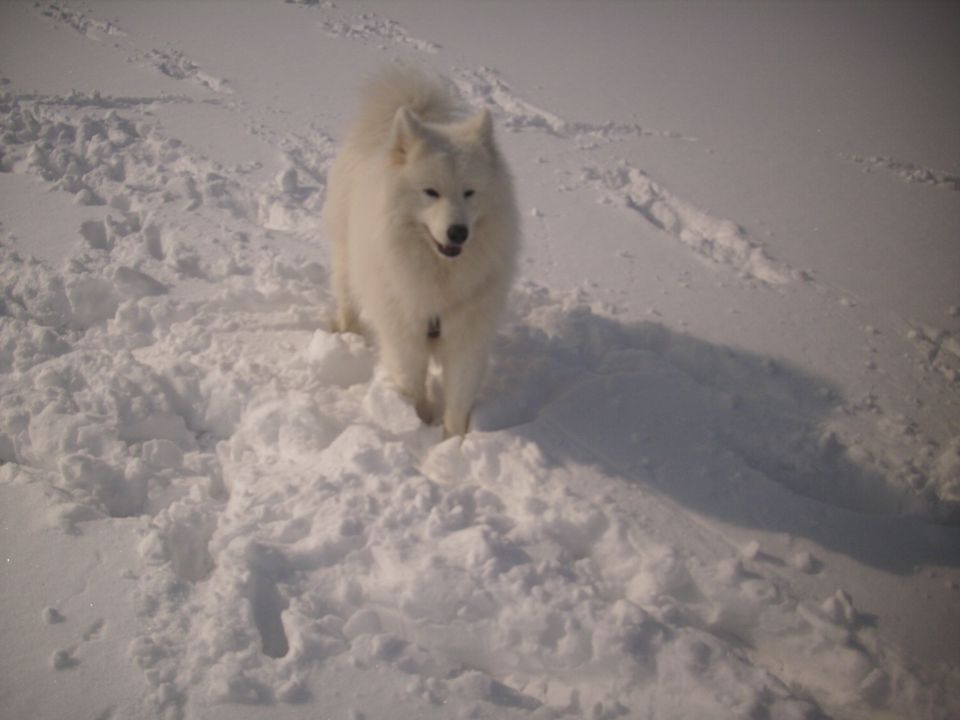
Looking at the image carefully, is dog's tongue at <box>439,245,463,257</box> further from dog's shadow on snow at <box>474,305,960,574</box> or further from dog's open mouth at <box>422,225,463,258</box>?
dog's shadow on snow at <box>474,305,960,574</box>

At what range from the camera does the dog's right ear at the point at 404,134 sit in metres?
2.41

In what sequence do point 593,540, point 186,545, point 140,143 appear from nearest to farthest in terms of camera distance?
1. point 186,545
2. point 593,540
3. point 140,143

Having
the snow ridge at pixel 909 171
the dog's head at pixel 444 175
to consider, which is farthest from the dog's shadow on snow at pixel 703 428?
the snow ridge at pixel 909 171

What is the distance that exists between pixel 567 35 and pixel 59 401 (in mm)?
9527

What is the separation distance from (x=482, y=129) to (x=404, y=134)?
1.20 feet

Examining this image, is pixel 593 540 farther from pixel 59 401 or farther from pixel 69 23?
pixel 69 23

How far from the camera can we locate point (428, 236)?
2.53 metres

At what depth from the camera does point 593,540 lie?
7.47 feet

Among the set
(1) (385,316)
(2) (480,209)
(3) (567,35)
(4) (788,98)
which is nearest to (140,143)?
(1) (385,316)

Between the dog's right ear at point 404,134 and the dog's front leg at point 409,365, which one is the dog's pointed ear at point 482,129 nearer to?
the dog's right ear at point 404,134

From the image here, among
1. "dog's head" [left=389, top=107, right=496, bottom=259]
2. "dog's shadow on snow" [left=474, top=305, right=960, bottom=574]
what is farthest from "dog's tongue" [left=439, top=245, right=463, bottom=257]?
"dog's shadow on snow" [left=474, top=305, right=960, bottom=574]

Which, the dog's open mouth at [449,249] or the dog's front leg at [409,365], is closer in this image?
the dog's open mouth at [449,249]

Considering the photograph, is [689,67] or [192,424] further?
[689,67]

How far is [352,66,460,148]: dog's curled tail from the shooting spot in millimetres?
3062
